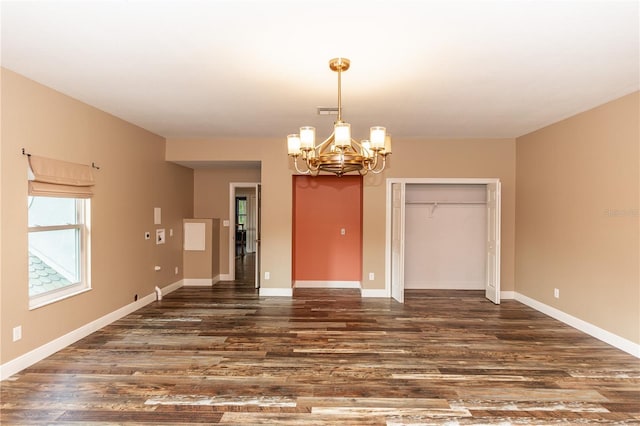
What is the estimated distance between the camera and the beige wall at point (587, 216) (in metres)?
3.44

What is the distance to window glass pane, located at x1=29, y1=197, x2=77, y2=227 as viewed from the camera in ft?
10.5

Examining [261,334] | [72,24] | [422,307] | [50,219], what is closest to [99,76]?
[72,24]

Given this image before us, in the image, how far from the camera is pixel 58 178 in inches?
130

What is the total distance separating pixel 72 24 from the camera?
2172 millimetres

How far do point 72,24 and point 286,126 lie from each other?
2.84m

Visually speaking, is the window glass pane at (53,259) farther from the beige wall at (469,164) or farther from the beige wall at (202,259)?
the beige wall at (469,164)

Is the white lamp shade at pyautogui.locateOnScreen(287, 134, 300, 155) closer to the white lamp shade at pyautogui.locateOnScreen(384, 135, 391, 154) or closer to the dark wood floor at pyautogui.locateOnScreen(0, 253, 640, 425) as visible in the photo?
the white lamp shade at pyautogui.locateOnScreen(384, 135, 391, 154)

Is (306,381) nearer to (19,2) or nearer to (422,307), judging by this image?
(422,307)

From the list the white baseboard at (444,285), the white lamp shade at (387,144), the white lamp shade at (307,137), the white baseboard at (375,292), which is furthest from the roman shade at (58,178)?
the white baseboard at (444,285)

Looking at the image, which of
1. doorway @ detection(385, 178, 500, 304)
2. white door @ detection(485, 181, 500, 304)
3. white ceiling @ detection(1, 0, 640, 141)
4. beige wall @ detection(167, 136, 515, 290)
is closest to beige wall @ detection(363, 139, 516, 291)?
beige wall @ detection(167, 136, 515, 290)

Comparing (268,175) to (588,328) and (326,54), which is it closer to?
(326,54)

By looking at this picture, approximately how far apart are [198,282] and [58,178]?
3592mm

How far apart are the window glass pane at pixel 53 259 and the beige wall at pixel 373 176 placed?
2.35 m

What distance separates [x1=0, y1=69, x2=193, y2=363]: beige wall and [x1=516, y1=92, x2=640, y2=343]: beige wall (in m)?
5.87
